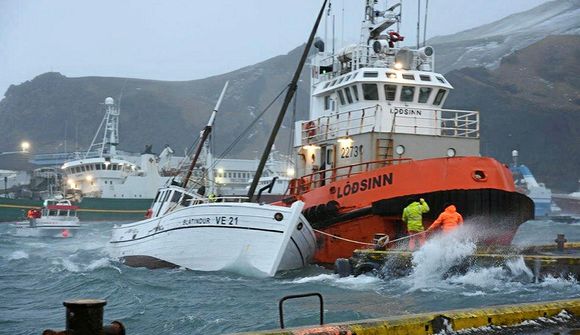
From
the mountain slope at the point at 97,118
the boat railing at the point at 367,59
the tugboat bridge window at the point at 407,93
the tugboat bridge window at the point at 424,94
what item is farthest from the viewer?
the mountain slope at the point at 97,118

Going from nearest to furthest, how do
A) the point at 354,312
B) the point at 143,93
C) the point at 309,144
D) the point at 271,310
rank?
the point at 354,312 → the point at 271,310 → the point at 309,144 → the point at 143,93

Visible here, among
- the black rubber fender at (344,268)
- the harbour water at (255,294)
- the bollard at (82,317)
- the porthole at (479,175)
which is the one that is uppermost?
the porthole at (479,175)

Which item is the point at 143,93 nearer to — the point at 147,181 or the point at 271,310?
the point at 147,181

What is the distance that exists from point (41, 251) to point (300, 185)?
14882mm

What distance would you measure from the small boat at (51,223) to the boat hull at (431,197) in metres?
27.5

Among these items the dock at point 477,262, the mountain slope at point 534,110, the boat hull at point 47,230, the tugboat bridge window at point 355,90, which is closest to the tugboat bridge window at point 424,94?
the tugboat bridge window at point 355,90

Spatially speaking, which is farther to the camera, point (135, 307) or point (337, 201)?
point (337, 201)

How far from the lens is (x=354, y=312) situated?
33.1ft

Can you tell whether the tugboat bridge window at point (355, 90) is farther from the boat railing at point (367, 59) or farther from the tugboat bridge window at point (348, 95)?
the boat railing at point (367, 59)

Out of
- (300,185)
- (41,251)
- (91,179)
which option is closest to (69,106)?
(91,179)

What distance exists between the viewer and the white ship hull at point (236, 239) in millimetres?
14422

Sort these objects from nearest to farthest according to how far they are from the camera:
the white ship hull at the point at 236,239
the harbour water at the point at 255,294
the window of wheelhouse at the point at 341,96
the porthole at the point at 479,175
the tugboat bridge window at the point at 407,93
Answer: the harbour water at the point at 255,294, the white ship hull at the point at 236,239, the porthole at the point at 479,175, the tugboat bridge window at the point at 407,93, the window of wheelhouse at the point at 341,96

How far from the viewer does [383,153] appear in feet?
55.4

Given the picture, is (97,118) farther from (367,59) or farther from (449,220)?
(449,220)
